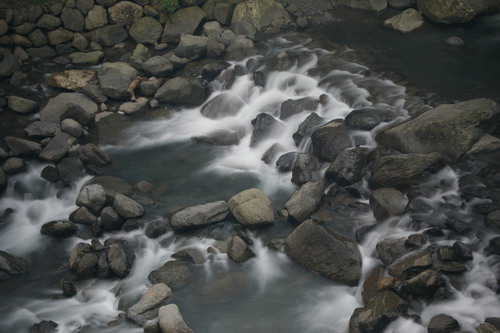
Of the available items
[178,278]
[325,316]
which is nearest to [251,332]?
[325,316]

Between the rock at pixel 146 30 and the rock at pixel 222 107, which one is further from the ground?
the rock at pixel 146 30

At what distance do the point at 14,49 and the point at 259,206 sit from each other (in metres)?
10.3

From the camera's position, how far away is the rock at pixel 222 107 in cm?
1242

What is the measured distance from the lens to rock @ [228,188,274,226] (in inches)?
325

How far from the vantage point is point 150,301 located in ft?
22.5

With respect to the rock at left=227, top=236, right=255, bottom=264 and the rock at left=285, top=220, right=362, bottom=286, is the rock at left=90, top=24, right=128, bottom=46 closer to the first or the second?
the rock at left=227, top=236, right=255, bottom=264

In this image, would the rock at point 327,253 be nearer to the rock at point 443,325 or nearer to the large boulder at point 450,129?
the rock at point 443,325

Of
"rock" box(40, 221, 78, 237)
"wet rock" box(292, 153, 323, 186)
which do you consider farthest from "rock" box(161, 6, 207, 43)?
"rock" box(40, 221, 78, 237)

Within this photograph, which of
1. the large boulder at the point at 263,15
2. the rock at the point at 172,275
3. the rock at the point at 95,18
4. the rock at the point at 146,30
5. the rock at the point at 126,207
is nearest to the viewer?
the rock at the point at 172,275

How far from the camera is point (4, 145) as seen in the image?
10781 millimetres

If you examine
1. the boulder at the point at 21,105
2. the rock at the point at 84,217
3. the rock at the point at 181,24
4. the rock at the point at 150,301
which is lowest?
the rock at the point at 150,301

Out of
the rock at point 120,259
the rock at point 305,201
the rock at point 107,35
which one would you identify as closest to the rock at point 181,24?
the rock at point 107,35

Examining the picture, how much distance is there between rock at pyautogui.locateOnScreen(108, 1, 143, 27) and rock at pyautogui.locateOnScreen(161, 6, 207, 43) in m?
1.04

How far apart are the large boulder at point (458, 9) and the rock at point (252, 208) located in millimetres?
9671
